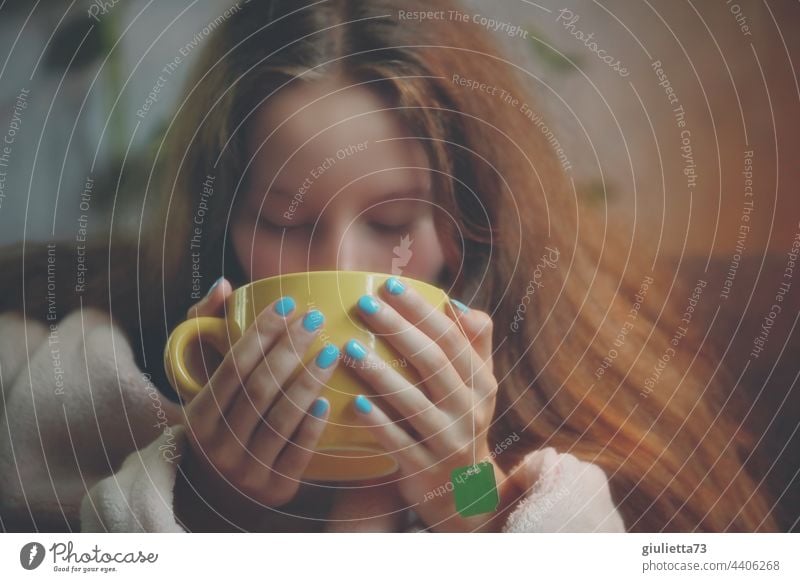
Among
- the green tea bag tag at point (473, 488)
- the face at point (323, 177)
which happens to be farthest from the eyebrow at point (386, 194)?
the green tea bag tag at point (473, 488)

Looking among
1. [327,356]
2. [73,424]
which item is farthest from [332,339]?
[73,424]

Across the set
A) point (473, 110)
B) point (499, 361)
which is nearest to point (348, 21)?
point (473, 110)

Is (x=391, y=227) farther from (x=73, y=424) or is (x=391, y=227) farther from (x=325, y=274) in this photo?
(x=73, y=424)

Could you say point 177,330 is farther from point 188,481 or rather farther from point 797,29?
point 797,29

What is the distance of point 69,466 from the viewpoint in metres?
0.42

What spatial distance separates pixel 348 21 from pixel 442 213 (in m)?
0.10

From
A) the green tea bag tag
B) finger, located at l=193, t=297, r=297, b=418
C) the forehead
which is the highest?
the forehead

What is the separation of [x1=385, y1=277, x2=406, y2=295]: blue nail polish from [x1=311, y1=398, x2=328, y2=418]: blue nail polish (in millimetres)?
56

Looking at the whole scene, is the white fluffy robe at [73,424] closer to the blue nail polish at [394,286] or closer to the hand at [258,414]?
the hand at [258,414]

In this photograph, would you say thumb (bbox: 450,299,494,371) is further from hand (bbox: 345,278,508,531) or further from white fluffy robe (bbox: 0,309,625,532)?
white fluffy robe (bbox: 0,309,625,532)

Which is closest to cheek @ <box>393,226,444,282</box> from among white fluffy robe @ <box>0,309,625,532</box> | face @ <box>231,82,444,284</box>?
face @ <box>231,82,444,284</box>

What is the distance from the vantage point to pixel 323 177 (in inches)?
16.4

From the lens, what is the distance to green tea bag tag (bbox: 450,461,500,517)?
0.42 metres

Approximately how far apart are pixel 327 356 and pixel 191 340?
0.07 m
